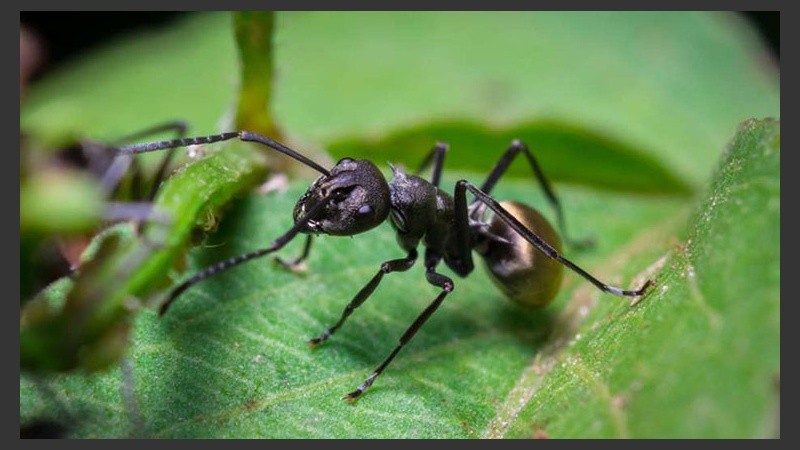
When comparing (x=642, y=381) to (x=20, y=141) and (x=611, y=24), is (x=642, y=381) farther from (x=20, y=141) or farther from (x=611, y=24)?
(x=611, y=24)

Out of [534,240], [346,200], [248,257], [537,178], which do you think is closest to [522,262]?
[534,240]

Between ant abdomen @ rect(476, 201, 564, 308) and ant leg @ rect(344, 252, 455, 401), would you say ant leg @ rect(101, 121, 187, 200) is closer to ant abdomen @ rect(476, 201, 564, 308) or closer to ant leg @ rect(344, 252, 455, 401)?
ant leg @ rect(344, 252, 455, 401)

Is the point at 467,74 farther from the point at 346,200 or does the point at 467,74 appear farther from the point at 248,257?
the point at 248,257

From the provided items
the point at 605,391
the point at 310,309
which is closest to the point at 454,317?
the point at 310,309

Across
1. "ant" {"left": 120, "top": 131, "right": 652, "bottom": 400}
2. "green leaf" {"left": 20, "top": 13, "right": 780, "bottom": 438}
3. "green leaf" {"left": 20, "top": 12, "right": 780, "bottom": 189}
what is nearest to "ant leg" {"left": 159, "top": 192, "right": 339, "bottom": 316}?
"ant" {"left": 120, "top": 131, "right": 652, "bottom": 400}

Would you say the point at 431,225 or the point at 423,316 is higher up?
the point at 431,225

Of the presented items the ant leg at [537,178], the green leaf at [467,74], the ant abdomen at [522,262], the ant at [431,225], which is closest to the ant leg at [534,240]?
the ant at [431,225]

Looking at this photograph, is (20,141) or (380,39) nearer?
(20,141)
